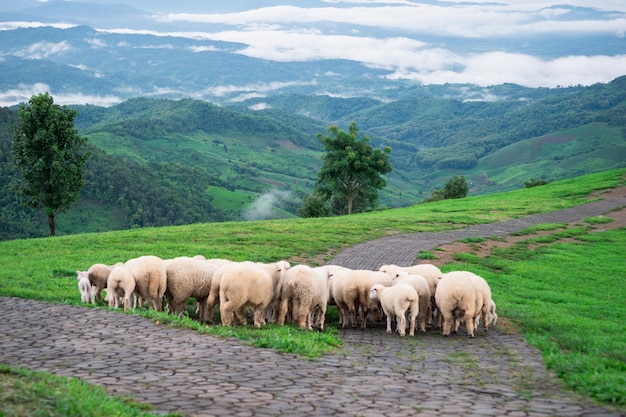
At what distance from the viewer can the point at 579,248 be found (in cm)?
3027

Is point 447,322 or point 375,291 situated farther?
point 375,291

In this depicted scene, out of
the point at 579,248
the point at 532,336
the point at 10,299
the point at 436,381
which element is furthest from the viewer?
the point at 579,248

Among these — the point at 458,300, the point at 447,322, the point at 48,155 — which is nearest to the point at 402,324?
the point at 447,322

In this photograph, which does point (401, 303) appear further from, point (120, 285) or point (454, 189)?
point (454, 189)

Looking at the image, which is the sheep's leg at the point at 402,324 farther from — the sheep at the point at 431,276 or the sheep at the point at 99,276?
the sheep at the point at 99,276

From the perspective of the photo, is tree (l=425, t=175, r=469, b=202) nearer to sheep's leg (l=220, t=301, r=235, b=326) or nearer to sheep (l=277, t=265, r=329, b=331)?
sheep (l=277, t=265, r=329, b=331)

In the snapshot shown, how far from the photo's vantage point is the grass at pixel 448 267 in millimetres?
10805

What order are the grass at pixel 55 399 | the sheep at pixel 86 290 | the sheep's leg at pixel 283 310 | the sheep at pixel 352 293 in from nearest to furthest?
the grass at pixel 55 399 → the sheep's leg at pixel 283 310 → the sheep at pixel 352 293 → the sheep at pixel 86 290

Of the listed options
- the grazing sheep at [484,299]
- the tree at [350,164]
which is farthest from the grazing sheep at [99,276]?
the tree at [350,164]

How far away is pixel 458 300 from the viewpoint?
46.3ft

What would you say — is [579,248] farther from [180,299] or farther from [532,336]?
[180,299]

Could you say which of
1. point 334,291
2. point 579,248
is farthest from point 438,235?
point 334,291

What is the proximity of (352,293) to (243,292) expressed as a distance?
3.09 m

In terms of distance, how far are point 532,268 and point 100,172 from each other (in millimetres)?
142035
